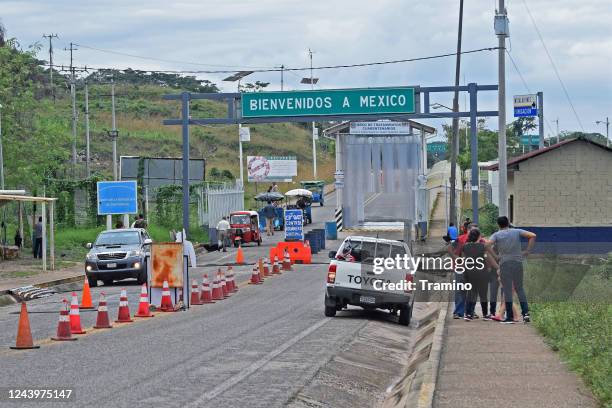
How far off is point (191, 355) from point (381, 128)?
46.5 meters

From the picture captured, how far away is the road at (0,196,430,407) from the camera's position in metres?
12.7

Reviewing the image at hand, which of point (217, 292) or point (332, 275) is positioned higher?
point (332, 275)

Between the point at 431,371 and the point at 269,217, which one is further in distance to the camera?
the point at 269,217

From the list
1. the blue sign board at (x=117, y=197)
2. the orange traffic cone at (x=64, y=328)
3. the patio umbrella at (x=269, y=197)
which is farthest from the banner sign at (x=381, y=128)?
the orange traffic cone at (x=64, y=328)

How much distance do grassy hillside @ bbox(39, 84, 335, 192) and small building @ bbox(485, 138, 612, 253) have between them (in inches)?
2042

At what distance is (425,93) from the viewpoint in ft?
148

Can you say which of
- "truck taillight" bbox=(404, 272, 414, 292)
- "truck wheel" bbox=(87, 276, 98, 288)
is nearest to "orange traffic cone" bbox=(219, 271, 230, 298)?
"truck wheel" bbox=(87, 276, 98, 288)

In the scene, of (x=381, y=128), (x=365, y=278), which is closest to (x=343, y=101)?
(x=381, y=128)


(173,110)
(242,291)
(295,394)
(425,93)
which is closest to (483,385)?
(295,394)

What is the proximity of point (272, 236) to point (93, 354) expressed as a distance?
49293 millimetres

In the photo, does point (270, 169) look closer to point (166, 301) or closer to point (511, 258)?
point (166, 301)

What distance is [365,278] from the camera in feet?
74.0

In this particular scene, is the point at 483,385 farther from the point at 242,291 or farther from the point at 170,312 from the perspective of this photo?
the point at 242,291

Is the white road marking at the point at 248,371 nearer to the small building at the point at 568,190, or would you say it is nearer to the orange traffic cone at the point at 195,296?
the orange traffic cone at the point at 195,296
